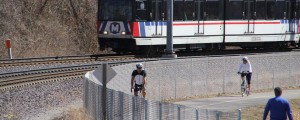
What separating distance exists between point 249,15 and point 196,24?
3.55m

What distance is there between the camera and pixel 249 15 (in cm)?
3450

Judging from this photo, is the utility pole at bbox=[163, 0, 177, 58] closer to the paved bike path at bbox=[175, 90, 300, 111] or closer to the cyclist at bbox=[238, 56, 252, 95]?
the paved bike path at bbox=[175, 90, 300, 111]

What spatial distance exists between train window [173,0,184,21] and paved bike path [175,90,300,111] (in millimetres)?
7476

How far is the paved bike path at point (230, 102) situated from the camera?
21.1 m

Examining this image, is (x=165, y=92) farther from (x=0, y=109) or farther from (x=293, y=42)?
(x=293, y=42)

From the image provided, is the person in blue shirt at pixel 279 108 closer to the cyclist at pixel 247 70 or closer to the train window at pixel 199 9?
the cyclist at pixel 247 70

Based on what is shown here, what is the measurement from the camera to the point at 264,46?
3734 centimetres

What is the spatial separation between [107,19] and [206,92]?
876 centimetres

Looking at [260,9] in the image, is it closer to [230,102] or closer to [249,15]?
[249,15]

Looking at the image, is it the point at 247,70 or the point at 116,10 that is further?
the point at 116,10

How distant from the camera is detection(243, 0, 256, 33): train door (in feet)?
113

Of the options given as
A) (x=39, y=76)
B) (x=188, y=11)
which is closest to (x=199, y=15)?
(x=188, y=11)

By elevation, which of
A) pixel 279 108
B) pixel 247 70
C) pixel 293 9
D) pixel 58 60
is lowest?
pixel 247 70

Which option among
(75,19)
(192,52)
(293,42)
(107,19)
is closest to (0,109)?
(107,19)
